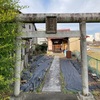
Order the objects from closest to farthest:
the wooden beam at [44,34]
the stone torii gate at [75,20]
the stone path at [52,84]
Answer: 1. the stone torii gate at [75,20]
2. the wooden beam at [44,34]
3. the stone path at [52,84]

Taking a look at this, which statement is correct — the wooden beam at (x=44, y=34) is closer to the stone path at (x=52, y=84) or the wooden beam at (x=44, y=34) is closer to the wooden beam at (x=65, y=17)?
the wooden beam at (x=65, y=17)

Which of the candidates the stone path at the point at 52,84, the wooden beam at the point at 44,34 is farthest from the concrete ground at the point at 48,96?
the wooden beam at the point at 44,34

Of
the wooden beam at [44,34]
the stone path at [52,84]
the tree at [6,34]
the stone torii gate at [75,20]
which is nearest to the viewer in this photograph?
the tree at [6,34]

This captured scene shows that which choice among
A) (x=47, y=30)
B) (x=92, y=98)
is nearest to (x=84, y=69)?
(x=92, y=98)

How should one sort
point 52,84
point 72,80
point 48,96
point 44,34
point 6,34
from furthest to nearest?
1. point 72,80
2. point 52,84
3. point 48,96
4. point 44,34
5. point 6,34

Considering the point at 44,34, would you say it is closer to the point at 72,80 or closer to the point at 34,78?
the point at 72,80

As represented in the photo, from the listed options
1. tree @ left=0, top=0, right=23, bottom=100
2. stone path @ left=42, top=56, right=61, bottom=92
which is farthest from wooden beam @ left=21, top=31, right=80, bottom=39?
stone path @ left=42, top=56, right=61, bottom=92

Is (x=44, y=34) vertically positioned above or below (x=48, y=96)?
above

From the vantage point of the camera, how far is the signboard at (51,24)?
16.7 ft

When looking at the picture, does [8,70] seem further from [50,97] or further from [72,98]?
[72,98]

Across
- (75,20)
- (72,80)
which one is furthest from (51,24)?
(72,80)

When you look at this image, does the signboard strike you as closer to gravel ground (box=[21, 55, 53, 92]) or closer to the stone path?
the stone path

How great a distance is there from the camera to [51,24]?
16.8 feet

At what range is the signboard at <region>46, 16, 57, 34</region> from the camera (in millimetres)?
5082
